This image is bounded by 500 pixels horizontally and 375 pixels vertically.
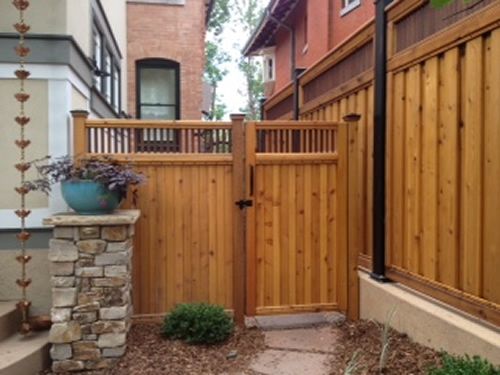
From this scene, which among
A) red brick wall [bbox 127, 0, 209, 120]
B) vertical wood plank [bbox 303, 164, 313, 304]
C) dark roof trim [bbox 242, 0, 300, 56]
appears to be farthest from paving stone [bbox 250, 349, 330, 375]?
dark roof trim [bbox 242, 0, 300, 56]

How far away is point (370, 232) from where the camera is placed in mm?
4594

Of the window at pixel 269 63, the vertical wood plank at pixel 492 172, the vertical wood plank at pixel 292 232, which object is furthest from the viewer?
the window at pixel 269 63

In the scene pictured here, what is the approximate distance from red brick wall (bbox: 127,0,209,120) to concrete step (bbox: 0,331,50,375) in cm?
727

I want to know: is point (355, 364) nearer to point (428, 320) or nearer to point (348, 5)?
point (428, 320)

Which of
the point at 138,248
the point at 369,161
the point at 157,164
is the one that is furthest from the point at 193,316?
the point at 369,161

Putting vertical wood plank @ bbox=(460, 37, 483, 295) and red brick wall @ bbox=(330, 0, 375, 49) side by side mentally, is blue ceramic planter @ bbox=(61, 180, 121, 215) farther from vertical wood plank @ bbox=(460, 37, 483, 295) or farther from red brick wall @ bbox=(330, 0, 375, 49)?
red brick wall @ bbox=(330, 0, 375, 49)

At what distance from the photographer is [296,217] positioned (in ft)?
15.0

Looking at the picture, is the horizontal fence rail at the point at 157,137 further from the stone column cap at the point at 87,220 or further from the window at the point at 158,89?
the window at the point at 158,89

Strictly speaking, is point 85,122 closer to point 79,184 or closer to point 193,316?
point 79,184

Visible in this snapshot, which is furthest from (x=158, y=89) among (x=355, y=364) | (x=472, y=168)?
(x=472, y=168)

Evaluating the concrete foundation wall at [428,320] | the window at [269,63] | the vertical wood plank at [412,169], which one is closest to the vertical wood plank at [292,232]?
the concrete foundation wall at [428,320]

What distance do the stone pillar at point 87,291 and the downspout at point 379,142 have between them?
214cm

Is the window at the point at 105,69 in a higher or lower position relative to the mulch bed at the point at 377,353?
higher

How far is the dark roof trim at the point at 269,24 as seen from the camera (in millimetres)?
12086
